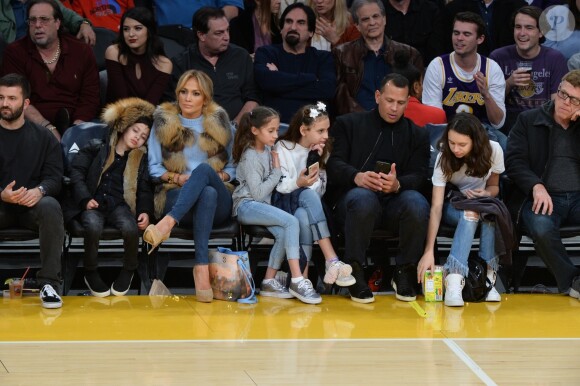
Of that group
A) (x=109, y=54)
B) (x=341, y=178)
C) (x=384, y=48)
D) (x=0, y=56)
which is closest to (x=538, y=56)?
(x=384, y=48)

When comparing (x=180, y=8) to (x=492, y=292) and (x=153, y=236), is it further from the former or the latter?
(x=492, y=292)

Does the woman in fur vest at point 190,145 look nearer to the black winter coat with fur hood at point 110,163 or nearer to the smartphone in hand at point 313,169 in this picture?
the black winter coat with fur hood at point 110,163

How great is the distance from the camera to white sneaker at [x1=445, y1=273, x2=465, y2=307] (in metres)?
7.27

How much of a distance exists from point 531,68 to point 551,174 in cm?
145

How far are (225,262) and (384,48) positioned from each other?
97.6 inches

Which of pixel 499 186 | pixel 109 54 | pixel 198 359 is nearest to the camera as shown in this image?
pixel 198 359

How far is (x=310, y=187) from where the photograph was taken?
7.60 metres

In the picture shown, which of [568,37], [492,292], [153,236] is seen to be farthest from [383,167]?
[568,37]

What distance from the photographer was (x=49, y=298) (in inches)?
276

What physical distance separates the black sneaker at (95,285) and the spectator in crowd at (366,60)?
2343 mm

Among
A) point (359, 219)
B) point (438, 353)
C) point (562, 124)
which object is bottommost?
point (438, 353)

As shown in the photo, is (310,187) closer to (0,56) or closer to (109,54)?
(109,54)

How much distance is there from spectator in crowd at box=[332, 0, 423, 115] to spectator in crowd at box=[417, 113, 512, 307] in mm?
1422

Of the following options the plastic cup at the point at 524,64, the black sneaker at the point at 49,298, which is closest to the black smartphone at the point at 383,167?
the plastic cup at the point at 524,64
